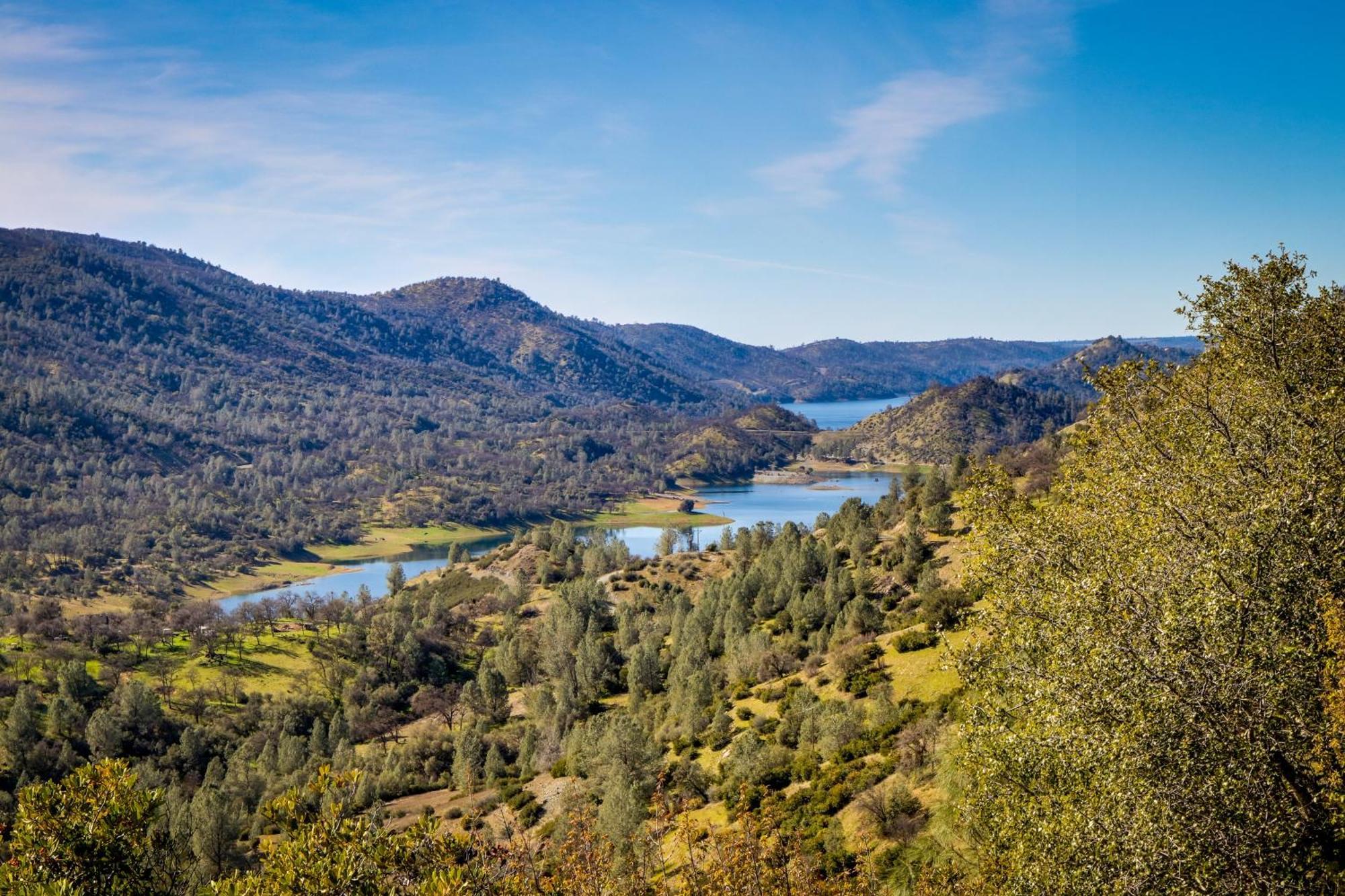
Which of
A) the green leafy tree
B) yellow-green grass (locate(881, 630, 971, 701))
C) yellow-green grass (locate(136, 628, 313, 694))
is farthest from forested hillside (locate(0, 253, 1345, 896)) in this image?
yellow-green grass (locate(136, 628, 313, 694))

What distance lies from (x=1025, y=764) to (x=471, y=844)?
11491mm


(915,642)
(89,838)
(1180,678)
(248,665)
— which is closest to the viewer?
(89,838)

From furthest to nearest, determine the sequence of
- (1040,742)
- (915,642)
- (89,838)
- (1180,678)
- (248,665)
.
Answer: (248,665) < (915,642) < (1040,742) < (1180,678) < (89,838)

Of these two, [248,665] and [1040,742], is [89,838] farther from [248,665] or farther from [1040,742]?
[248,665]

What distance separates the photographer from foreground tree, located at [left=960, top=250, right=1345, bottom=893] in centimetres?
1345

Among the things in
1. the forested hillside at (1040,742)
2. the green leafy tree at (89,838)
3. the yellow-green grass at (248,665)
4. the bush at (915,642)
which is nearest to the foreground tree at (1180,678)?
the forested hillside at (1040,742)

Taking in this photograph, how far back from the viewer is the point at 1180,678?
13.5 meters

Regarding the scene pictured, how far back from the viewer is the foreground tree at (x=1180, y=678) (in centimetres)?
1345

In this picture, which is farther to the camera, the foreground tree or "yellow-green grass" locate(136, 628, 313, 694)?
"yellow-green grass" locate(136, 628, 313, 694)

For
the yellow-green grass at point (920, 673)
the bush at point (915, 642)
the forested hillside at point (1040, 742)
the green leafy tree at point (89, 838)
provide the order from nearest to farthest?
the green leafy tree at point (89, 838) < the forested hillside at point (1040, 742) < the yellow-green grass at point (920, 673) < the bush at point (915, 642)

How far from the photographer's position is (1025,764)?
17188 millimetres

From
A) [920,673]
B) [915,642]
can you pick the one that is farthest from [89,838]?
[915,642]

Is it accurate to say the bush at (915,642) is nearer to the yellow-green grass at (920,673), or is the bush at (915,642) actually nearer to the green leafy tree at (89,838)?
the yellow-green grass at (920,673)

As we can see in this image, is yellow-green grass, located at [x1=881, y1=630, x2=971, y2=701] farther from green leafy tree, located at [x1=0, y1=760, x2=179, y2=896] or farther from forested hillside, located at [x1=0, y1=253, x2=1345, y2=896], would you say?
green leafy tree, located at [x1=0, y1=760, x2=179, y2=896]
